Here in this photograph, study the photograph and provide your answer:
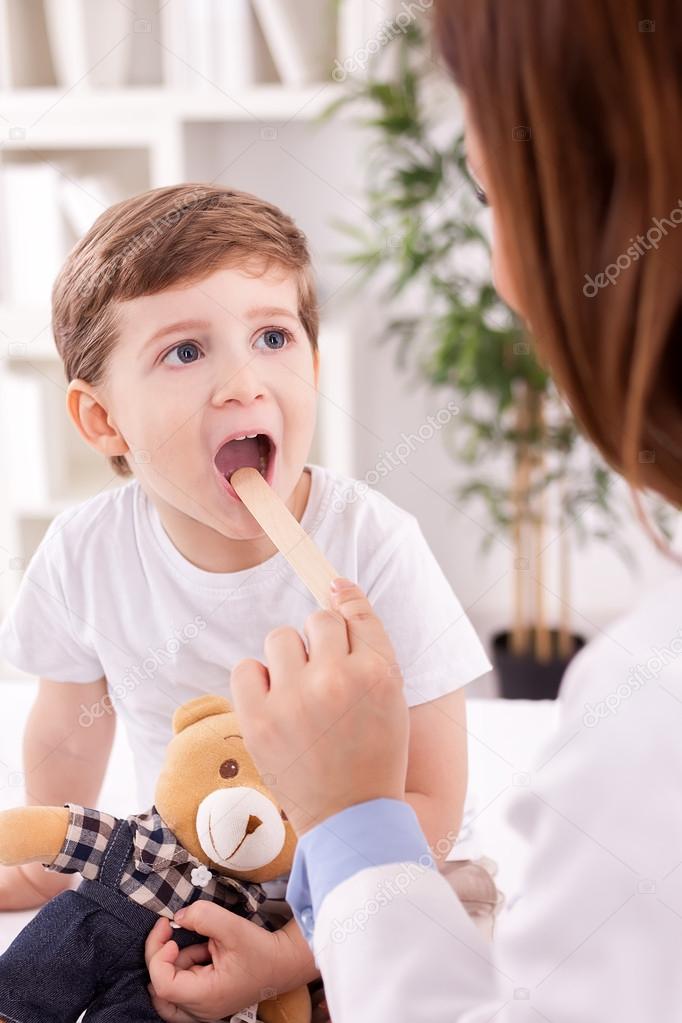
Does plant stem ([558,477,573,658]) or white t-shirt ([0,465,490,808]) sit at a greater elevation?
white t-shirt ([0,465,490,808])

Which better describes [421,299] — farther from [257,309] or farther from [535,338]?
[535,338]

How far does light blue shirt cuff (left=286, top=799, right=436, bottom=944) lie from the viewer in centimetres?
53

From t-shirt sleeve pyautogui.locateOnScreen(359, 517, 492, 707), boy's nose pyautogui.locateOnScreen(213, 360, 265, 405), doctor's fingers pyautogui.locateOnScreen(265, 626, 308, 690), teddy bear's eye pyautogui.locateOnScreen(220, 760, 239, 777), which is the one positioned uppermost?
boy's nose pyautogui.locateOnScreen(213, 360, 265, 405)

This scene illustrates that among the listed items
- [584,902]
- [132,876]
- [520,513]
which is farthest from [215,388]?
[520,513]

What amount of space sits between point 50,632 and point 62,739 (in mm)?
95

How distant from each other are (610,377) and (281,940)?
0.43 m

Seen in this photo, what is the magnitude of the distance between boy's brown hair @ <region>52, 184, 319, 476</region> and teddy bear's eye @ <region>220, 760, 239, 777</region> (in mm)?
299

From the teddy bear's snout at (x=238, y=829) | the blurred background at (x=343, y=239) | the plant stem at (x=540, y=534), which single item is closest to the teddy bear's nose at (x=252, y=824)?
the teddy bear's snout at (x=238, y=829)

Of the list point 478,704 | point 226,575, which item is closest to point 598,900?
point 226,575

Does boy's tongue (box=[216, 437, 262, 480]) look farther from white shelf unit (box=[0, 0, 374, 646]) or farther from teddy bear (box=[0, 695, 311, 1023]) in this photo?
white shelf unit (box=[0, 0, 374, 646])

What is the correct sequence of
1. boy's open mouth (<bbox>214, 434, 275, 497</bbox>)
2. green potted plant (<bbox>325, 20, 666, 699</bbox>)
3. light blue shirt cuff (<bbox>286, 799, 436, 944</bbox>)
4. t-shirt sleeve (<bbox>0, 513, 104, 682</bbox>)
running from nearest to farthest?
light blue shirt cuff (<bbox>286, 799, 436, 944</bbox>) → boy's open mouth (<bbox>214, 434, 275, 497</bbox>) → t-shirt sleeve (<bbox>0, 513, 104, 682</bbox>) → green potted plant (<bbox>325, 20, 666, 699</bbox>)

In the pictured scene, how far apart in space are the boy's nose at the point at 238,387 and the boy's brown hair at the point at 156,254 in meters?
0.07

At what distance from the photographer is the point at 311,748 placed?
0.55 metres

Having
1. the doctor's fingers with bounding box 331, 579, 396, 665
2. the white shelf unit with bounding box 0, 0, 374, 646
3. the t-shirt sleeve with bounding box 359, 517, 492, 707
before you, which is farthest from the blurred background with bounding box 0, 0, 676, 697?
the doctor's fingers with bounding box 331, 579, 396, 665
